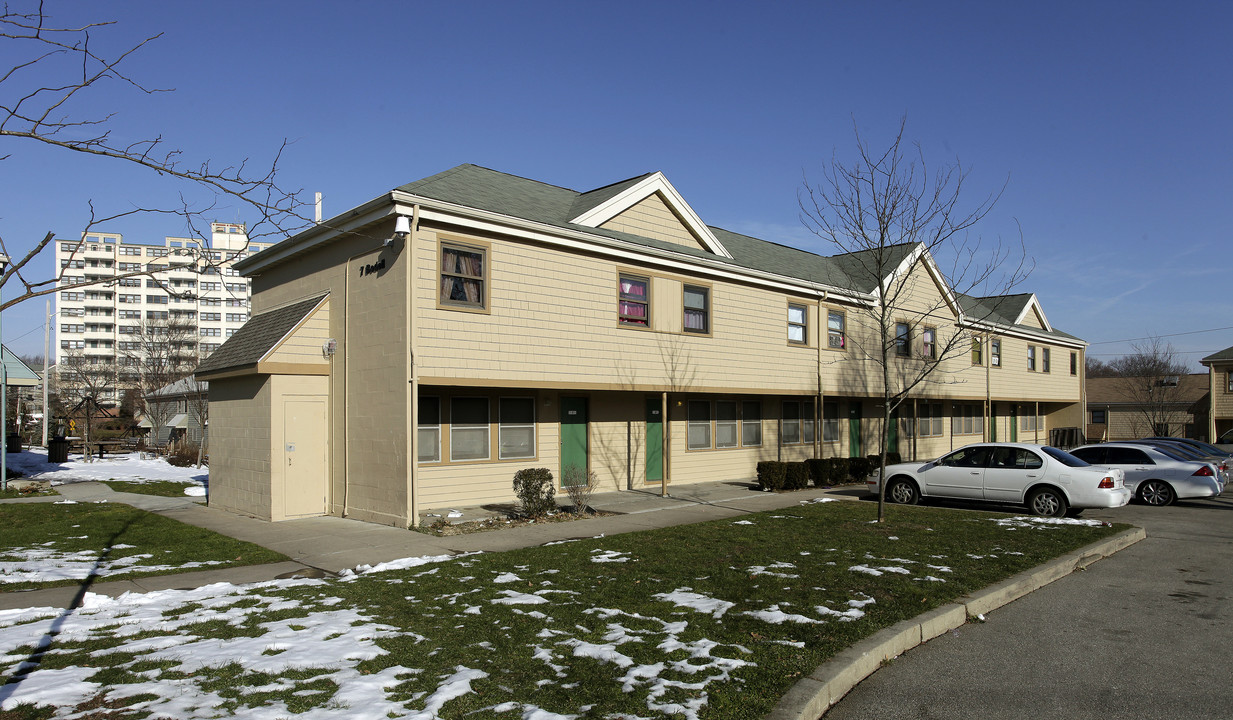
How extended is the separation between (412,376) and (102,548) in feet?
16.7

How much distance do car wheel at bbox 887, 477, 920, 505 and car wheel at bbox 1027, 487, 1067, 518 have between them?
2318 mm

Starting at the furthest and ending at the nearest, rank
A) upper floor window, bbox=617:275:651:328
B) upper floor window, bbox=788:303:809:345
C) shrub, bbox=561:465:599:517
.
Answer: upper floor window, bbox=788:303:809:345, upper floor window, bbox=617:275:651:328, shrub, bbox=561:465:599:517

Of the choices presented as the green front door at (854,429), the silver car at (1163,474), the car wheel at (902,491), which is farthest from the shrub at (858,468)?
the silver car at (1163,474)

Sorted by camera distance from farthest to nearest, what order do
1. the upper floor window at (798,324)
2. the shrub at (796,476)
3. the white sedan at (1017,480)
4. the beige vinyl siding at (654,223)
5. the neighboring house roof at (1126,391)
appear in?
the neighboring house roof at (1126,391)
the upper floor window at (798,324)
the shrub at (796,476)
the beige vinyl siding at (654,223)
the white sedan at (1017,480)

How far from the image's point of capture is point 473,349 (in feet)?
46.4

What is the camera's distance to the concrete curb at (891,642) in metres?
5.04

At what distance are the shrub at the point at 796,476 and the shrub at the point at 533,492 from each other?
24.4ft

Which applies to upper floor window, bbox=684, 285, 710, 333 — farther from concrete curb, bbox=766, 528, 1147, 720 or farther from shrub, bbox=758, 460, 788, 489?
concrete curb, bbox=766, 528, 1147, 720

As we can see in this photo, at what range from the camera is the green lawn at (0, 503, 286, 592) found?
945 cm

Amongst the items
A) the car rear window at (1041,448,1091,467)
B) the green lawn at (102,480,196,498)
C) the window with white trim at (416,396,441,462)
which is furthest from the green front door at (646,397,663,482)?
the green lawn at (102,480,196,498)

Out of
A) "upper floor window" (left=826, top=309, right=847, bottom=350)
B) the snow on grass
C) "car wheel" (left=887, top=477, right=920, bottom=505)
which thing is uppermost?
"upper floor window" (left=826, top=309, right=847, bottom=350)

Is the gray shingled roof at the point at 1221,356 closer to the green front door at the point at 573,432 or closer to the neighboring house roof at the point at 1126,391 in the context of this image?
the neighboring house roof at the point at 1126,391

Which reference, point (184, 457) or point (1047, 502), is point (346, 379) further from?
point (184, 457)

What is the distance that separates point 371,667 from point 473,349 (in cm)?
897
